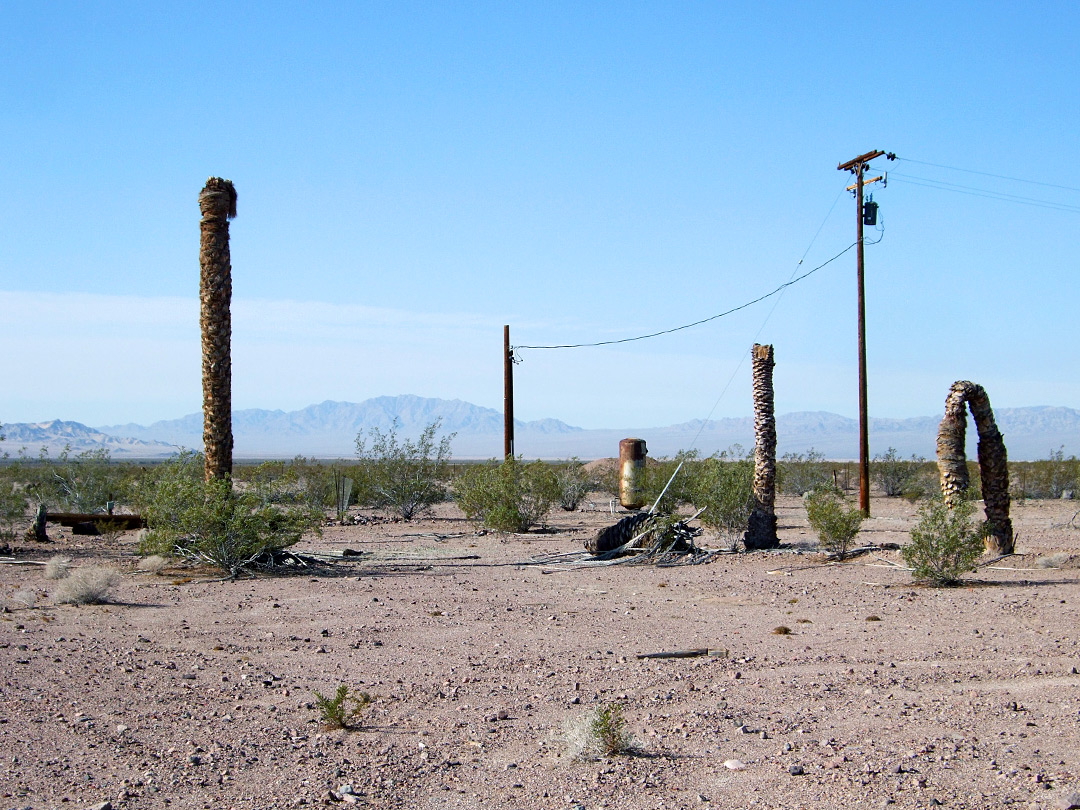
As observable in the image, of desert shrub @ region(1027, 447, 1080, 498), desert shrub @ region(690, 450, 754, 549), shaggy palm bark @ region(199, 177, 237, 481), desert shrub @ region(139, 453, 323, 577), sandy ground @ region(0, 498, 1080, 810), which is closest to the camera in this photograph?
sandy ground @ region(0, 498, 1080, 810)

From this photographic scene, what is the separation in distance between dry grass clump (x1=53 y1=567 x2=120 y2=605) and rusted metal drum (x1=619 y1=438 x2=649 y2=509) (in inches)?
699

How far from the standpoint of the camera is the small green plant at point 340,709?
21.6 feet

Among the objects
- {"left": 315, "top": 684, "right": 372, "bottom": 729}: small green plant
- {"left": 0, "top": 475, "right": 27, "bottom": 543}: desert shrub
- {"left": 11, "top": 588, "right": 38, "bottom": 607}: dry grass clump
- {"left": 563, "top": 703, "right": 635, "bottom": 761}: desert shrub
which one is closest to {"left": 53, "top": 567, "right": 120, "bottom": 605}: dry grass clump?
{"left": 11, "top": 588, "right": 38, "bottom": 607}: dry grass clump

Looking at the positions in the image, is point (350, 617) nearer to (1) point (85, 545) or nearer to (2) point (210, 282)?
(2) point (210, 282)

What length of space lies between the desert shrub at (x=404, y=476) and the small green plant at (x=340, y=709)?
843 inches

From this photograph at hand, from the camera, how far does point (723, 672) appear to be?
8.40 meters

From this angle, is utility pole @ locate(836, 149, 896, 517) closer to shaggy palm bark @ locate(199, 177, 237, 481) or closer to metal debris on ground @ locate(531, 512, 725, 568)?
metal debris on ground @ locate(531, 512, 725, 568)

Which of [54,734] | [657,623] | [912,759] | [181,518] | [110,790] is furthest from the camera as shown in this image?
[181,518]

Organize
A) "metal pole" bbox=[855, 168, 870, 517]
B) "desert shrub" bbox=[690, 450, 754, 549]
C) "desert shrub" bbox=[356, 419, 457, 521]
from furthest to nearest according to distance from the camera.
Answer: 1. "desert shrub" bbox=[356, 419, 457, 521]
2. "metal pole" bbox=[855, 168, 870, 517]
3. "desert shrub" bbox=[690, 450, 754, 549]

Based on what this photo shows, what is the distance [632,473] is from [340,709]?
22.3 m

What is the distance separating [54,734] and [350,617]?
16.6 feet

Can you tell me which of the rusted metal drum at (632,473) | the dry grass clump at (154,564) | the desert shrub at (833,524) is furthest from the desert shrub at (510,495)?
the dry grass clump at (154,564)

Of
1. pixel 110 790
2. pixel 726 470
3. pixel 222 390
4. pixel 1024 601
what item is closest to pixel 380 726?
pixel 110 790

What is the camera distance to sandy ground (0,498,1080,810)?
5.60m
